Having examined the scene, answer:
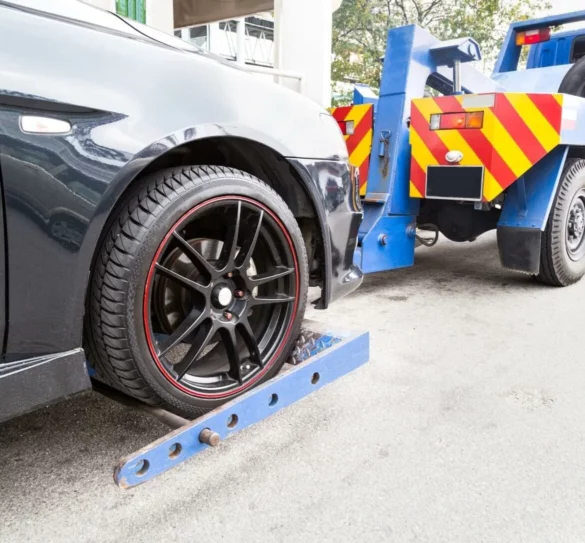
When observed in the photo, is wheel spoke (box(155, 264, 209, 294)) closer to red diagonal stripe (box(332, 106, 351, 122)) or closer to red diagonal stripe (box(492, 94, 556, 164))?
red diagonal stripe (box(492, 94, 556, 164))

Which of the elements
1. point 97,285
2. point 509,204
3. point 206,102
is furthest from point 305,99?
point 509,204

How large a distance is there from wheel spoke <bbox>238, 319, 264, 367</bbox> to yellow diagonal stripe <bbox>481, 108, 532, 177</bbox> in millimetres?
2321

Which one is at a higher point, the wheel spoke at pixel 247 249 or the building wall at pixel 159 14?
the building wall at pixel 159 14

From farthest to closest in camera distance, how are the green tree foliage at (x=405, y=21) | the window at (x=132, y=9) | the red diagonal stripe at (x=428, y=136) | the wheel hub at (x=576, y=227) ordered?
the green tree foliage at (x=405, y=21) < the window at (x=132, y=9) < the wheel hub at (x=576, y=227) < the red diagonal stripe at (x=428, y=136)

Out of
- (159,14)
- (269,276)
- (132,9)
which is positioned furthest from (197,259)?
(159,14)

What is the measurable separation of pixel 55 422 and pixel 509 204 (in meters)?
3.27

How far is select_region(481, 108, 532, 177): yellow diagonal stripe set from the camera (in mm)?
3578

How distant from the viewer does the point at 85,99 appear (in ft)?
4.79

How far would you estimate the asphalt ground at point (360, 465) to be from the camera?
1.59 m

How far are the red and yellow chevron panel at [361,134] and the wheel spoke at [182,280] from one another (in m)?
2.47

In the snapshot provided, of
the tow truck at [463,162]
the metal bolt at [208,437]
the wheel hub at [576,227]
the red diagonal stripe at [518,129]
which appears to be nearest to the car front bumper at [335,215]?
the metal bolt at [208,437]

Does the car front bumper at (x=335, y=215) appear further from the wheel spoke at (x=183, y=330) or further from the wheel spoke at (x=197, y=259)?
the wheel spoke at (x=183, y=330)

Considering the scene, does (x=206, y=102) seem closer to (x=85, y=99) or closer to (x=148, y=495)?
(x=85, y=99)

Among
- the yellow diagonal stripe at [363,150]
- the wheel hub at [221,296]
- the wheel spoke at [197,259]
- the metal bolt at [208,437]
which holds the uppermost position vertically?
the yellow diagonal stripe at [363,150]
